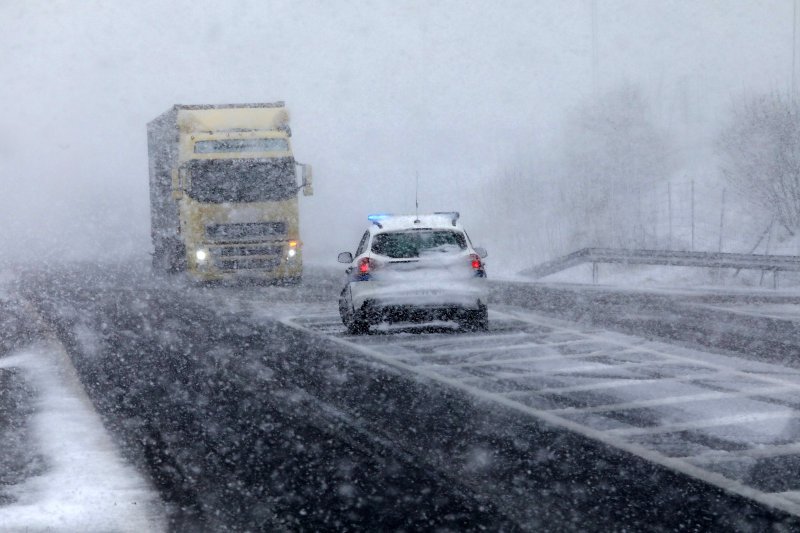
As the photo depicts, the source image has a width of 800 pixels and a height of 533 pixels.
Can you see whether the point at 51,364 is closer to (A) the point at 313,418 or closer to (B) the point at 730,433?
(A) the point at 313,418

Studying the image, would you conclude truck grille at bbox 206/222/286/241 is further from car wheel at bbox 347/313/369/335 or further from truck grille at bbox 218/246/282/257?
car wheel at bbox 347/313/369/335

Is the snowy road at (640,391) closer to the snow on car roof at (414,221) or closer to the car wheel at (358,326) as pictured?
the car wheel at (358,326)

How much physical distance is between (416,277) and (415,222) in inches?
31.1

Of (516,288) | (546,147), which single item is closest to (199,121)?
(516,288)

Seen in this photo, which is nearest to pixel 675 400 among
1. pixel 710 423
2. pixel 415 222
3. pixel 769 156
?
pixel 710 423

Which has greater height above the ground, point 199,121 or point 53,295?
point 199,121

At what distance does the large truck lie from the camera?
22891mm

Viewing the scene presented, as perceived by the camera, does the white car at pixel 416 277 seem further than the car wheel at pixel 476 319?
No

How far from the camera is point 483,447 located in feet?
22.5

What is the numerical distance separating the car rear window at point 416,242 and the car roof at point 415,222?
0.22 feet

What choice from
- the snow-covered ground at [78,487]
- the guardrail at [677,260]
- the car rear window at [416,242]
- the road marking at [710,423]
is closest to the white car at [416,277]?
the car rear window at [416,242]

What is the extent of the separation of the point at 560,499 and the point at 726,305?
1299 centimetres

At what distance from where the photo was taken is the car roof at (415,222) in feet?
45.0

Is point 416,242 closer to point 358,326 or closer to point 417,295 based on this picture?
point 417,295
